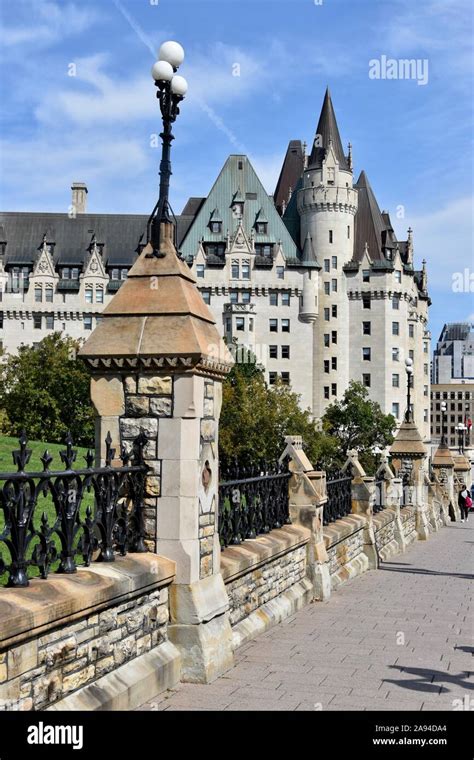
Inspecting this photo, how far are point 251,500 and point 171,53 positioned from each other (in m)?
5.10

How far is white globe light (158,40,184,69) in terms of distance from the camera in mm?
8930

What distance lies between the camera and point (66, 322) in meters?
104

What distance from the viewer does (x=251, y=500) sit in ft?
38.0

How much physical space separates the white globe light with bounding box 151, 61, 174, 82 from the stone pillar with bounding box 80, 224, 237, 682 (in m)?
1.58

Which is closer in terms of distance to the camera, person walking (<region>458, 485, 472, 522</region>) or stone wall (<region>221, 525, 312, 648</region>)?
stone wall (<region>221, 525, 312, 648</region>)

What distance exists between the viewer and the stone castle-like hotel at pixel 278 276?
101 metres

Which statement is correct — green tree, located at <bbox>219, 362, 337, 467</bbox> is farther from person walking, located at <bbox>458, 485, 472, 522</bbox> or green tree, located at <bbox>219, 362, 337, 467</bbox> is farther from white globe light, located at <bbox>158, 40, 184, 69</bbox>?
white globe light, located at <bbox>158, 40, 184, 69</bbox>

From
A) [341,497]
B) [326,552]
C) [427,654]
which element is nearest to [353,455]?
[341,497]

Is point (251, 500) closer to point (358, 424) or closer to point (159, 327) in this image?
point (159, 327)

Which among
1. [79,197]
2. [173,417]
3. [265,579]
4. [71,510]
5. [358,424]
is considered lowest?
[265,579]

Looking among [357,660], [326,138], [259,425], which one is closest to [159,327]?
[357,660]

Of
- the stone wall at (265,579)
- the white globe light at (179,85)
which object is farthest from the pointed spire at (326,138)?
the white globe light at (179,85)

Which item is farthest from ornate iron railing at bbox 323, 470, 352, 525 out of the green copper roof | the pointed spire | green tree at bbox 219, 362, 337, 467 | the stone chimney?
the stone chimney
